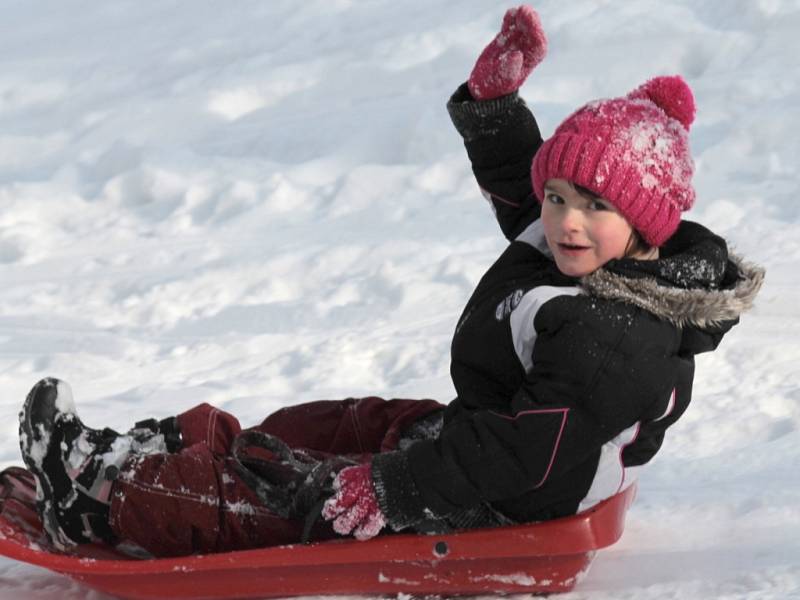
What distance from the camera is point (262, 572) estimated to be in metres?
2.19

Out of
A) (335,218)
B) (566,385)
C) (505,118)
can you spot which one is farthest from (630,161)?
(335,218)

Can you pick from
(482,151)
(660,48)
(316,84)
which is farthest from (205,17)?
(482,151)

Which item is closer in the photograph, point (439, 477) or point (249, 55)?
point (439, 477)

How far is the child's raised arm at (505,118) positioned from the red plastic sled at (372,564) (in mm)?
658

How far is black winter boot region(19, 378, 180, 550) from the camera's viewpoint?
2.24 m

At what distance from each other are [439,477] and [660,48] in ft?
13.7

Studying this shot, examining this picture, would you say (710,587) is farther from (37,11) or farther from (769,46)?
(37,11)

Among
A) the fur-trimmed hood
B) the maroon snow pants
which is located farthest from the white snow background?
the fur-trimmed hood

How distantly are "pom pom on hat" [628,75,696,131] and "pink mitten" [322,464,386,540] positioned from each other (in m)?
0.85

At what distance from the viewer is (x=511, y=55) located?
238 cm

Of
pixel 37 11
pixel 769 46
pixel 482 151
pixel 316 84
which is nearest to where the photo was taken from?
pixel 482 151

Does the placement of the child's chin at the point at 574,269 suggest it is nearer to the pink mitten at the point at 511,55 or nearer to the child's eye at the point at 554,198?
the child's eye at the point at 554,198

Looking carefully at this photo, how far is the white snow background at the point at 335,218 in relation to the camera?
275 cm

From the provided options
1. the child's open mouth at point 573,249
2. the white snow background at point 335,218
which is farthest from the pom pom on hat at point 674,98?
the white snow background at point 335,218
